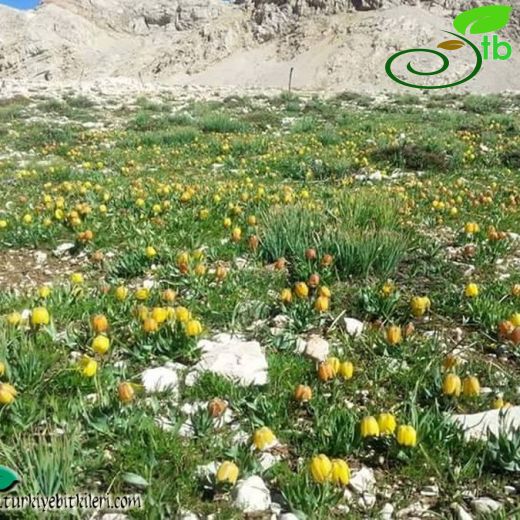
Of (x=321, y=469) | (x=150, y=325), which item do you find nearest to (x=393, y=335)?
(x=321, y=469)

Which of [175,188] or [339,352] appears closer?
[339,352]

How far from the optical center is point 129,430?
237cm

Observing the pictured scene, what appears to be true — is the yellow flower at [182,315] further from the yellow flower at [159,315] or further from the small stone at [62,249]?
the small stone at [62,249]

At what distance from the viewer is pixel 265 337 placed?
3.45 m

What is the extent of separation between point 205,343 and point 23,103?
24587 mm

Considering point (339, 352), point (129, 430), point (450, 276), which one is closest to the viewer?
point (129, 430)

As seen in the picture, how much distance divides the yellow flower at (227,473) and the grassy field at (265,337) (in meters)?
0.01

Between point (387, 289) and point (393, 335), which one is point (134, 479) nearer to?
point (393, 335)

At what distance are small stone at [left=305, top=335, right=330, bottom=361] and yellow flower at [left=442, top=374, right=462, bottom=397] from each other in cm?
77

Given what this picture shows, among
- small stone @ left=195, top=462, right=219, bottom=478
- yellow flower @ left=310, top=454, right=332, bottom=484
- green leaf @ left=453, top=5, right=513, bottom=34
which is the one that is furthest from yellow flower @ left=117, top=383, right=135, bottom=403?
green leaf @ left=453, top=5, right=513, bottom=34

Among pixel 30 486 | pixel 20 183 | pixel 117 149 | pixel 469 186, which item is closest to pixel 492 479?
pixel 30 486

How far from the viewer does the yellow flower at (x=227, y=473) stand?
2100mm

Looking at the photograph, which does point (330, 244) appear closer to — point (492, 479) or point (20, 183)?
point (492, 479)

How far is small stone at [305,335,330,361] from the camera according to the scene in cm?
307
